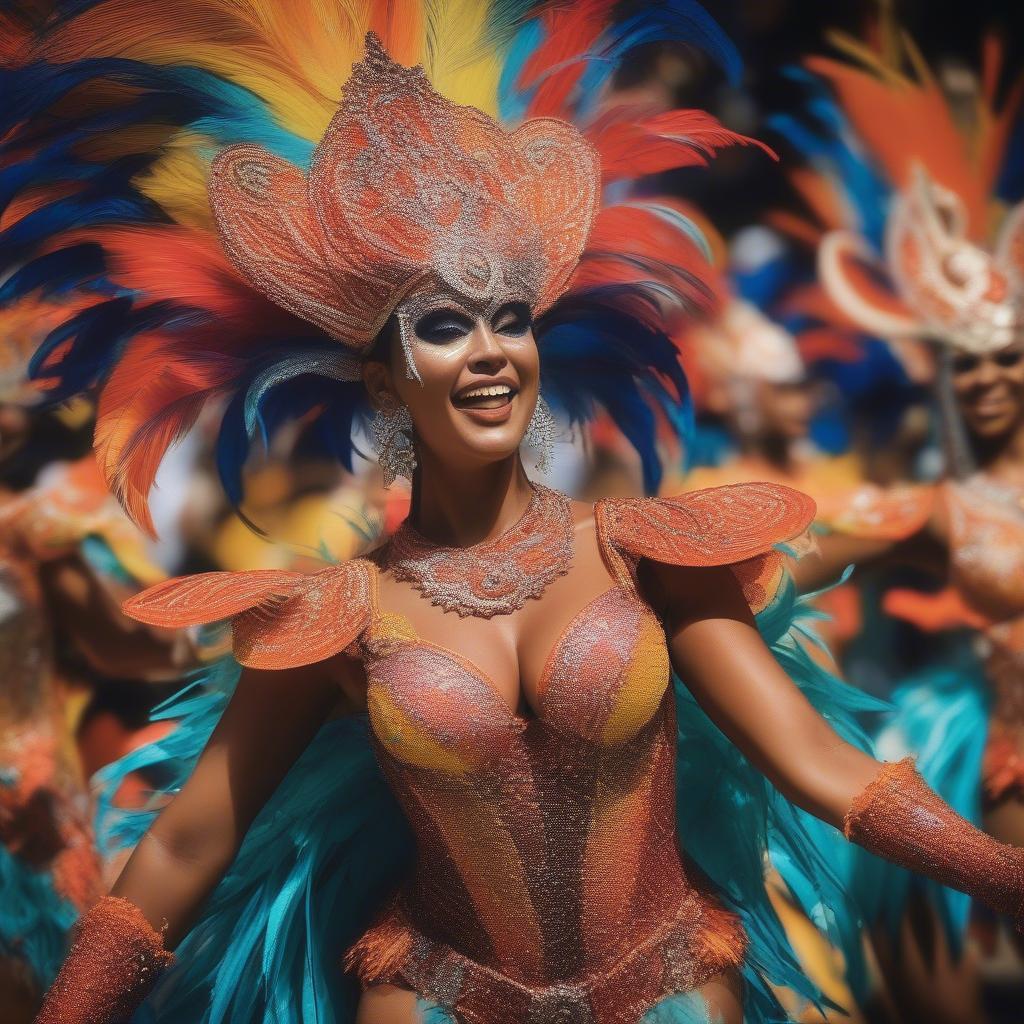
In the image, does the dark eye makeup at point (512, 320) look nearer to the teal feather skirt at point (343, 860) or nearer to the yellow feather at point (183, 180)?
the yellow feather at point (183, 180)

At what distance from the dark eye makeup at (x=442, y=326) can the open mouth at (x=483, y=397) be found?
7cm

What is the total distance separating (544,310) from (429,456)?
239 millimetres

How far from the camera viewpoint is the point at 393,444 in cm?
179

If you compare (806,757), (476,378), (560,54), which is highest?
(560,54)

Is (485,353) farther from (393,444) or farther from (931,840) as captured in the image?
(931,840)

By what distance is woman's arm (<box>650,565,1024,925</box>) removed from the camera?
142 cm

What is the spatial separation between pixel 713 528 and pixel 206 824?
0.73m

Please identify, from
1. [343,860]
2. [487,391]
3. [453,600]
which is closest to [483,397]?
[487,391]

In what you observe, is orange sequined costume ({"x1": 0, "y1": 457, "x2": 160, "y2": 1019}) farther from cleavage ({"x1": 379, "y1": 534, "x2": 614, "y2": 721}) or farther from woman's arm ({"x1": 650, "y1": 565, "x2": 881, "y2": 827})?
woman's arm ({"x1": 650, "y1": 565, "x2": 881, "y2": 827})

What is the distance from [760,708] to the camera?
1.59 meters

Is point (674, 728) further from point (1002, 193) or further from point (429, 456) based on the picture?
point (1002, 193)

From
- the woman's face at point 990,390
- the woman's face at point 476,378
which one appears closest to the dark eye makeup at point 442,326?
the woman's face at point 476,378

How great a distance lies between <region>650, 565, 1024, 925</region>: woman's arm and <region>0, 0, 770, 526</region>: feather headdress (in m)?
0.43

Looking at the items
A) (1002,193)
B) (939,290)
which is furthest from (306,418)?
(1002,193)
